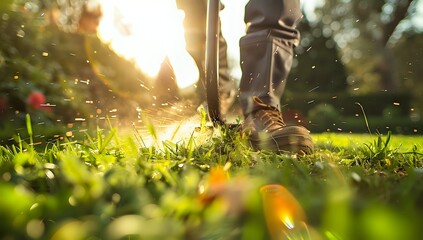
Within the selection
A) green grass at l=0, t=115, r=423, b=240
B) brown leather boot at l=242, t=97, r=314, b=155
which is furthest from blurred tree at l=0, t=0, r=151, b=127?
green grass at l=0, t=115, r=423, b=240

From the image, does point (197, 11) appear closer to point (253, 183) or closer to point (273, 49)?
point (273, 49)

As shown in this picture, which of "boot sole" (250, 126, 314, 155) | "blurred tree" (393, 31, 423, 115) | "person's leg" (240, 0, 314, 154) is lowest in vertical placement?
"blurred tree" (393, 31, 423, 115)

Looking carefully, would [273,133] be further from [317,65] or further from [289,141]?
[317,65]

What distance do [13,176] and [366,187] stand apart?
0.71 m

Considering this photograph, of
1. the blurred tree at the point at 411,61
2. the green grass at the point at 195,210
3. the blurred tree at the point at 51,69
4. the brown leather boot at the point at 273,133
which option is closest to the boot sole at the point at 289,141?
the brown leather boot at the point at 273,133

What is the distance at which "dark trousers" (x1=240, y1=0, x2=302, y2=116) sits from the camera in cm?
254

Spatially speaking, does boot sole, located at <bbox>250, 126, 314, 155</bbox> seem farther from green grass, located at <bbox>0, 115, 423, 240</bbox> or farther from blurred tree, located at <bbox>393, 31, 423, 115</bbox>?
blurred tree, located at <bbox>393, 31, 423, 115</bbox>

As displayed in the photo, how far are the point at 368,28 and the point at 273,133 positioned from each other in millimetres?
29912

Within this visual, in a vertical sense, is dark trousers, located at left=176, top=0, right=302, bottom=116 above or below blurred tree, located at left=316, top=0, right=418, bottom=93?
above

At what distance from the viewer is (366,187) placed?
928mm

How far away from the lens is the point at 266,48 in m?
2.59

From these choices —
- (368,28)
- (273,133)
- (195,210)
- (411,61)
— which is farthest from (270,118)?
(411,61)

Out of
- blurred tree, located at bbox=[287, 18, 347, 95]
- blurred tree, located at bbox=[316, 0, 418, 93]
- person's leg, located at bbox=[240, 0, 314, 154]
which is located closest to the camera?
person's leg, located at bbox=[240, 0, 314, 154]

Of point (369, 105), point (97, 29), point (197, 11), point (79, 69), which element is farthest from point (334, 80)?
point (197, 11)
